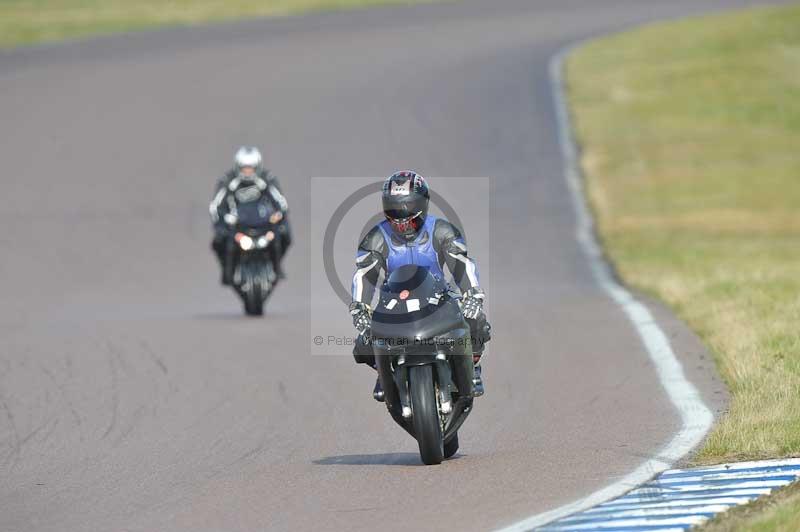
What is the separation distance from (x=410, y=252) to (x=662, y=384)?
346 cm

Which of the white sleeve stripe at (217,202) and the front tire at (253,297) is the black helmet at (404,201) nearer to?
the front tire at (253,297)

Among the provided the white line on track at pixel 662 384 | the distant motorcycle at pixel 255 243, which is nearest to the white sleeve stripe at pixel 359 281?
the white line on track at pixel 662 384

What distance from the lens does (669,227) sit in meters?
27.6

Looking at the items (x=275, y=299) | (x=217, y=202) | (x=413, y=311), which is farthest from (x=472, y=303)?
(x=275, y=299)

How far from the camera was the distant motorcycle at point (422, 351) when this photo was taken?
921cm

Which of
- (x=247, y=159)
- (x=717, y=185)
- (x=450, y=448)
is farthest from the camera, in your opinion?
(x=717, y=185)

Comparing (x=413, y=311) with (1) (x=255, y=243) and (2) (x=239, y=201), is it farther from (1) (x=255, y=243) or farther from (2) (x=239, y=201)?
(2) (x=239, y=201)

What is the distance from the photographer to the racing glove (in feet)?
31.0

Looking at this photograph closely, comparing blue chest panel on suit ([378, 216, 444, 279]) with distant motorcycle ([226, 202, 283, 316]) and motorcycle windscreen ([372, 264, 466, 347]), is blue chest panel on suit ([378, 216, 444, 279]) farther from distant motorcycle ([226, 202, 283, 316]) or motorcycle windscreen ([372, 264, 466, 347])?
distant motorcycle ([226, 202, 283, 316])

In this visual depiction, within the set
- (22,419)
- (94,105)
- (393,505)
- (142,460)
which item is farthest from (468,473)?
(94,105)

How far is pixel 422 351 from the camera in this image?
363 inches

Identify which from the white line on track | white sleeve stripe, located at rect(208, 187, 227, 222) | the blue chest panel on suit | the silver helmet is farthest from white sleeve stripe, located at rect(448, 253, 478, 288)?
white sleeve stripe, located at rect(208, 187, 227, 222)

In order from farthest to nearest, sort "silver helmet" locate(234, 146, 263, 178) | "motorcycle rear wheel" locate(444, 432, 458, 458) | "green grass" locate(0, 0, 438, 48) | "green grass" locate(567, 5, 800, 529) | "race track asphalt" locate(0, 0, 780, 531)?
1. "green grass" locate(0, 0, 438, 48)
2. "silver helmet" locate(234, 146, 263, 178)
3. "green grass" locate(567, 5, 800, 529)
4. "motorcycle rear wheel" locate(444, 432, 458, 458)
5. "race track asphalt" locate(0, 0, 780, 531)

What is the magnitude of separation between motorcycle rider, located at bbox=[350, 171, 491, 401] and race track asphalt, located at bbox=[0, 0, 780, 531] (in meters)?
0.82
